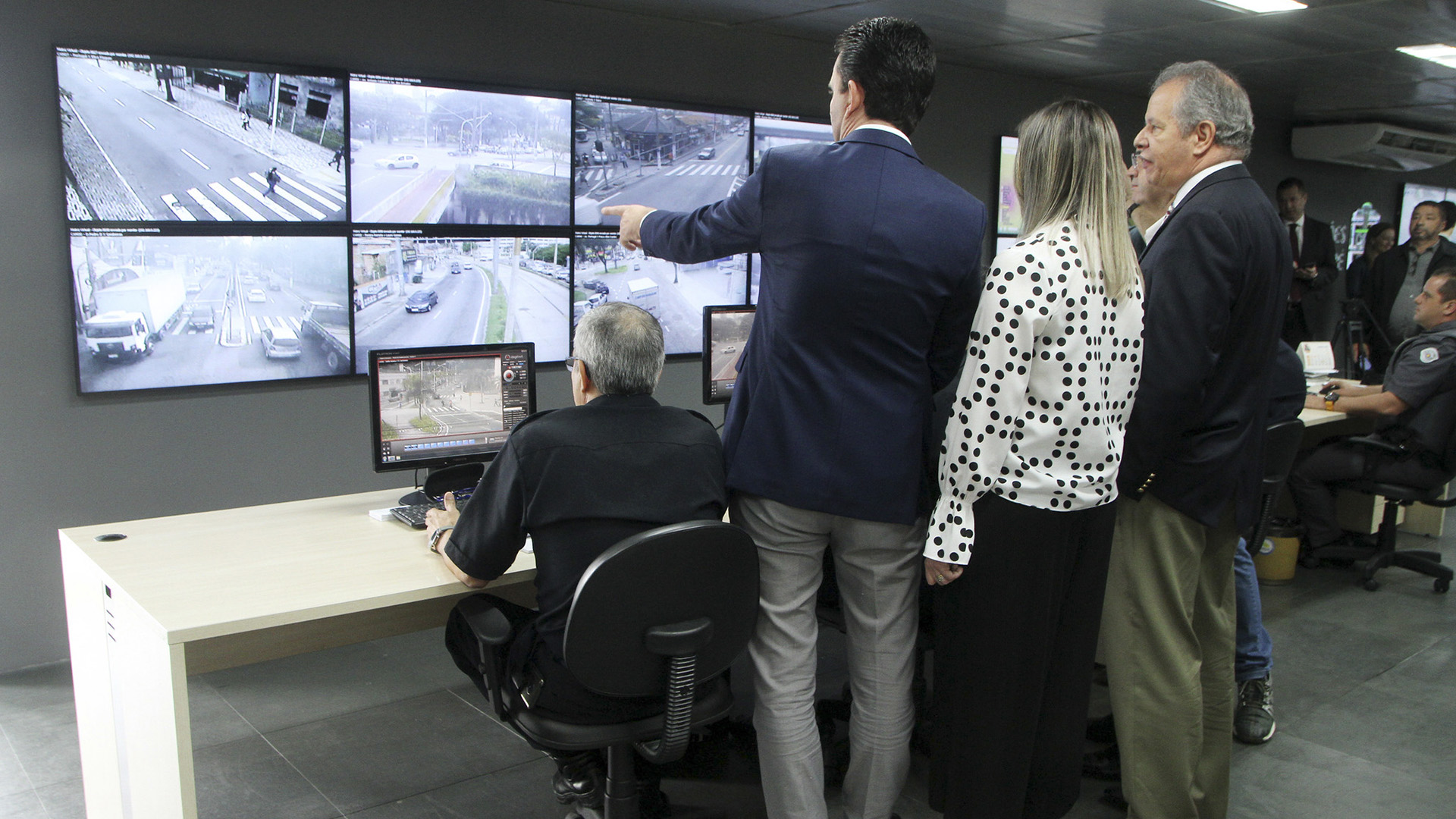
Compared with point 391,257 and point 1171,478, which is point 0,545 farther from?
point 1171,478

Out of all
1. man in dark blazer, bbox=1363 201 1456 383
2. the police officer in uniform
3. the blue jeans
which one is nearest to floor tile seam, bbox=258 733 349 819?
the blue jeans

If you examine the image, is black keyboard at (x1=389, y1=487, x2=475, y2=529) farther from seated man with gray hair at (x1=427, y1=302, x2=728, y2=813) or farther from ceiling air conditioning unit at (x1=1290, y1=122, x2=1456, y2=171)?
ceiling air conditioning unit at (x1=1290, y1=122, x2=1456, y2=171)

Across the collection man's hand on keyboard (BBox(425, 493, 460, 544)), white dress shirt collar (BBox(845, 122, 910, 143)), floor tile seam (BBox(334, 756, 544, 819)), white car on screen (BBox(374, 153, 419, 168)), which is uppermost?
white car on screen (BBox(374, 153, 419, 168))

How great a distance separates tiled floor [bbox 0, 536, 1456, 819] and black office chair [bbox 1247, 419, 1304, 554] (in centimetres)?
56

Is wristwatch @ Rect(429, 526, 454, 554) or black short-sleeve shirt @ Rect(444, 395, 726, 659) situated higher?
black short-sleeve shirt @ Rect(444, 395, 726, 659)

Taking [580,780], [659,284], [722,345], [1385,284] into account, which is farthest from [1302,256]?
[580,780]

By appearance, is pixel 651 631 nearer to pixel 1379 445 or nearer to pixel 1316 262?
pixel 1379 445

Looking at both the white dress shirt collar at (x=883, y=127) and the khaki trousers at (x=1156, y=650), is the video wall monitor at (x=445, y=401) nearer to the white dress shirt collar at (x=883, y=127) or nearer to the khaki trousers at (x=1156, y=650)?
the white dress shirt collar at (x=883, y=127)

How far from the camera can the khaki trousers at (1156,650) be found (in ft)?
7.09

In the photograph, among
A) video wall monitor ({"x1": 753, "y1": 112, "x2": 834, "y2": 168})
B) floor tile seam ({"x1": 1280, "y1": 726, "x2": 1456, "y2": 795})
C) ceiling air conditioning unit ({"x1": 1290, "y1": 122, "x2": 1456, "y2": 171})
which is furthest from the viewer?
ceiling air conditioning unit ({"x1": 1290, "y1": 122, "x2": 1456, "y2": 171})

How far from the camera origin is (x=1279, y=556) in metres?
4.43

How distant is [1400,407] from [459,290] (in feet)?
12.2

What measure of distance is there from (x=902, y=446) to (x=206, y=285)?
2573 millimetres

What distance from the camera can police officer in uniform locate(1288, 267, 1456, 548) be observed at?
397cm
